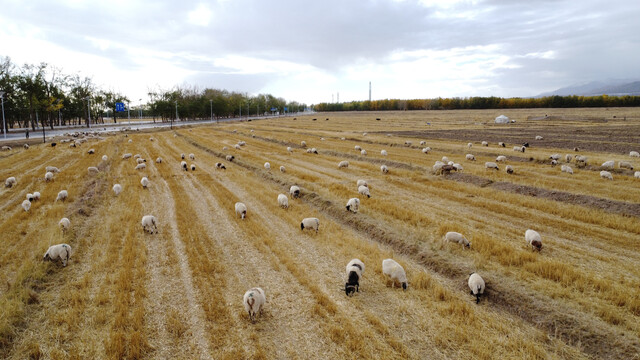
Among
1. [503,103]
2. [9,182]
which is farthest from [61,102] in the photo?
[503,103]

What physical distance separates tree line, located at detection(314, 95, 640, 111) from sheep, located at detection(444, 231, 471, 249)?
131m

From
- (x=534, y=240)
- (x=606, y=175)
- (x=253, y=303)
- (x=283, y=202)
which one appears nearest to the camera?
(x=253, y=303)

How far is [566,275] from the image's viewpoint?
9.02m

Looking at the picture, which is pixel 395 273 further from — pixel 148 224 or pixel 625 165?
pixel 625 165

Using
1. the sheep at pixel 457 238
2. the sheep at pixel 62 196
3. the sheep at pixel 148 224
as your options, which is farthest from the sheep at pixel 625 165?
the sheep at pixel 62 196

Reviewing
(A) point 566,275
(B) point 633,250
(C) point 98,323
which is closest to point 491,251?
(A) point 566,275

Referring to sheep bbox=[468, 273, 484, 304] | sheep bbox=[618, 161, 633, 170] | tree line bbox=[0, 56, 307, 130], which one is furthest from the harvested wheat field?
tree line bbox=[0, 56, 307, 130]

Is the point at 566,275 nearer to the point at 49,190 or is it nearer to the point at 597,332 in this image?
the point at 597,332

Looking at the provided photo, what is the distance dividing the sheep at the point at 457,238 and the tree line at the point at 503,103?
131 meters

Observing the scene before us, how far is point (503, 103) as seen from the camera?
131500 millimetres

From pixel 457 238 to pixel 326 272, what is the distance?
484 cm

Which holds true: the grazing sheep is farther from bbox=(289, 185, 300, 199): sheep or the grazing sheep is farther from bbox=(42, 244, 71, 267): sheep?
bbox=(42, 244, 71, 267): sheep

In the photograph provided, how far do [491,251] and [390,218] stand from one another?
175 inches

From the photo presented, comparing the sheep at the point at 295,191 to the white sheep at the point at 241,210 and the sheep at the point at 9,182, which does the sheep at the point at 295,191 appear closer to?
the white sheep at the point at 241,210
